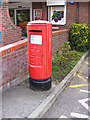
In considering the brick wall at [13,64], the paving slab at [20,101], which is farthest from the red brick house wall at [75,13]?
the paving slab at [20,101]

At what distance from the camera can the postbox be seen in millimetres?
4148

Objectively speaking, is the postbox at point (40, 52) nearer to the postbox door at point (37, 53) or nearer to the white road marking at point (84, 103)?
the postbox door at point (37, 53)

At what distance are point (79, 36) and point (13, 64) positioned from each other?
6013 millimetres

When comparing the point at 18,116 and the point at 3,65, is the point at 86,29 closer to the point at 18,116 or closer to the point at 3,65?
the point at 3,65

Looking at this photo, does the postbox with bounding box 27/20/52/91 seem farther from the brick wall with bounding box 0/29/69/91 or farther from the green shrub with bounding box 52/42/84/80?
the green shrub with bounding box 52/42/84/80

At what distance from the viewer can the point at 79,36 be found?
376 inches

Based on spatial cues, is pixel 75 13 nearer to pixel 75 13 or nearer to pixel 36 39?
pixel 75 13

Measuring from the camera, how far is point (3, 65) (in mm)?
4234

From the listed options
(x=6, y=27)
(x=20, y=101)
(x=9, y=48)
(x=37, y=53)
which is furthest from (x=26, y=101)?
(x=6, y=27)

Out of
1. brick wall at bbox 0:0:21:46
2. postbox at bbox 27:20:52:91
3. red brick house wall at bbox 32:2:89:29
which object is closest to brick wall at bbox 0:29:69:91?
postbox at bbox 27:20:52:91

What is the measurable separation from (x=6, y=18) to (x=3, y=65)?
217 cm

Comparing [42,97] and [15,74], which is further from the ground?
[15,74]

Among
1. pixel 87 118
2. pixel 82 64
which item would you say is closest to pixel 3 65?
pixel 87 118

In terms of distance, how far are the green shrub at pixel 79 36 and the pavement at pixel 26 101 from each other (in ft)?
16.8
